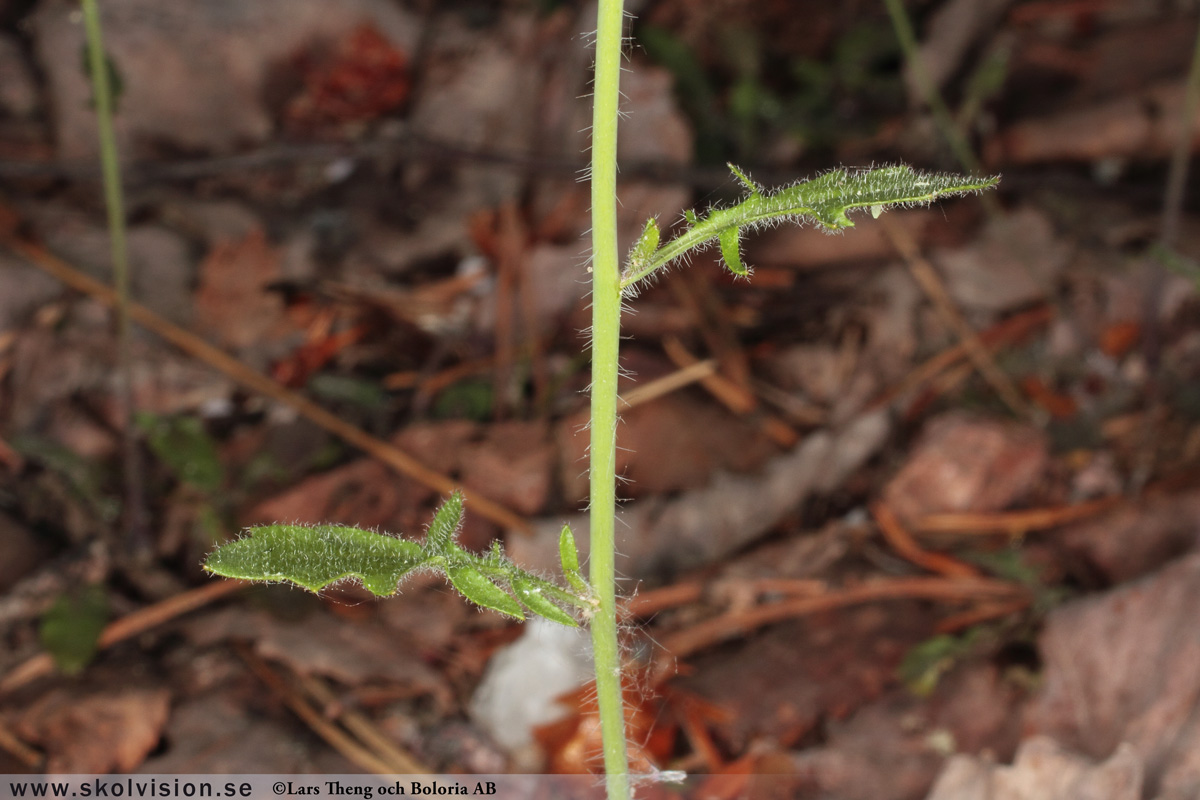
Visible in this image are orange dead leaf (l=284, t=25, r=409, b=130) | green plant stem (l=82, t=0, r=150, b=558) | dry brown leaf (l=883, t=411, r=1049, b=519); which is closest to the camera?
green plant stem (l=82, t=0, r=150, b=558)

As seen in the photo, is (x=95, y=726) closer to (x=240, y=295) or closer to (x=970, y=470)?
(x=240, y=295)

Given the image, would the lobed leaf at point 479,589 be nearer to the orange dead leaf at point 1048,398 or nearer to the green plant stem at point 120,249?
the green plant stem at point 120,249

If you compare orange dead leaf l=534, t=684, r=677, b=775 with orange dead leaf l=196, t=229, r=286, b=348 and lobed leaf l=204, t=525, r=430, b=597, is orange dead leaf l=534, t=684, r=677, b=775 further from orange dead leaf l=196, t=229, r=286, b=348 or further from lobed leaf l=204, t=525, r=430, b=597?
orange dead leaf l=196, t=229, r=286, b=348

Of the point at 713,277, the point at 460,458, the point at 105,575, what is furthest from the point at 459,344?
the point at 105,575

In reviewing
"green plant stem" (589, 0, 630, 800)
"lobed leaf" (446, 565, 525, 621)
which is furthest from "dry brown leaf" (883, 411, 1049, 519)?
"lobed leaf" (446, 565, 525, 621)

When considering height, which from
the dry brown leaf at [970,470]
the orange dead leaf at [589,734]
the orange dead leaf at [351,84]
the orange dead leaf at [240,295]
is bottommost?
the orange dead leaf at [589,734]

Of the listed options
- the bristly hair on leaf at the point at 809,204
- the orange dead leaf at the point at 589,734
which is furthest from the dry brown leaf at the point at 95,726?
the bristly hair on leaf at the point at 809,204
